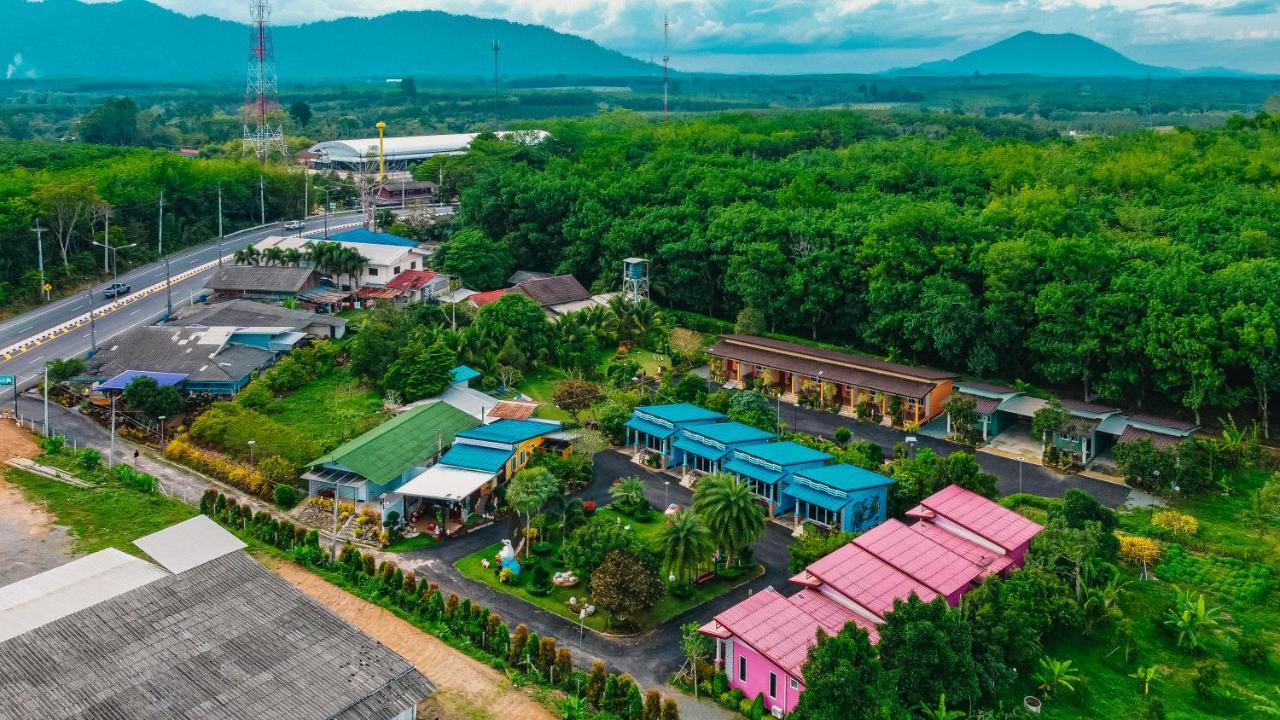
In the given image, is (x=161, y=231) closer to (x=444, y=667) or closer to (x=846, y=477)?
(x=444, y=667)

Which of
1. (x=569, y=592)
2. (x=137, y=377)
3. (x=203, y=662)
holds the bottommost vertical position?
(x=569, y=592)

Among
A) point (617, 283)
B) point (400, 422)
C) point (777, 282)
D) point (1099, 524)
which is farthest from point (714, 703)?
point (617, 283)

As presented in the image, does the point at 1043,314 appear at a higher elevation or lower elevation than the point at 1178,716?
higher

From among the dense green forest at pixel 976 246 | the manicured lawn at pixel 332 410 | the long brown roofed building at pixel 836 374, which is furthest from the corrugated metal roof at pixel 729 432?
the dense green forest at pixel 976 246

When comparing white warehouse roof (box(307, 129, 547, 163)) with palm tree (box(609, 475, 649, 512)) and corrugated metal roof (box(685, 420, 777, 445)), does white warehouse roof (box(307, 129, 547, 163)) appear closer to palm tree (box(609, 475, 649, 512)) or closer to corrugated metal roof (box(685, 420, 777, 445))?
corrugated metal roof (box(685, 420, 777, 445))

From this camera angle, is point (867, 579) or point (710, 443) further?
point (710, 443)

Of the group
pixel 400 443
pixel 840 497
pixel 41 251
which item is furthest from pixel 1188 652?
pixel 41 251

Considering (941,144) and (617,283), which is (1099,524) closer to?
(617,283)
